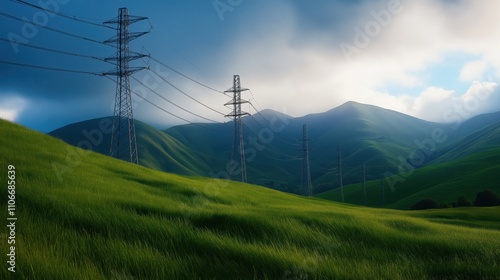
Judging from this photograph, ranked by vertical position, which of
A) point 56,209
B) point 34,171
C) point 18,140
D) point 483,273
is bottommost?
point 483,273

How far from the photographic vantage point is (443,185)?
10244cm

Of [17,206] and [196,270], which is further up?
[17,206]

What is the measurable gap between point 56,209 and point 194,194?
972cm

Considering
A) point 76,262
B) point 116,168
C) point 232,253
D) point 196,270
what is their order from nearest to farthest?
1. point 76,262
2. point 196,270
3. point 232,253
4. point 116,168

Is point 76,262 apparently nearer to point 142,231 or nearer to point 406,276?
point 142,231

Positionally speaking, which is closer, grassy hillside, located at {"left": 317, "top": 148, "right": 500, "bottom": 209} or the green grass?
the green grass

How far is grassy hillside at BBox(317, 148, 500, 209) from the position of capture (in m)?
92.4

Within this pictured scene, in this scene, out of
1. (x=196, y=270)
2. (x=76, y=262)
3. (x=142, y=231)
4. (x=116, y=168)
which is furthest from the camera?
(x=116, y=168)

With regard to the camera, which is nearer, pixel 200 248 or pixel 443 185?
pixel 200 248

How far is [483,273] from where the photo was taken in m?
5.41

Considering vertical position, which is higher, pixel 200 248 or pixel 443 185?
pixel 200 248

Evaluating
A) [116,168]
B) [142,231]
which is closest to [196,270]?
[142,231]

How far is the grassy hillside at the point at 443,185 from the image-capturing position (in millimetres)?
92375

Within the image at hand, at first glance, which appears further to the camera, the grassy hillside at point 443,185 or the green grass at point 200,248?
the grassy hillside at point 443,185
